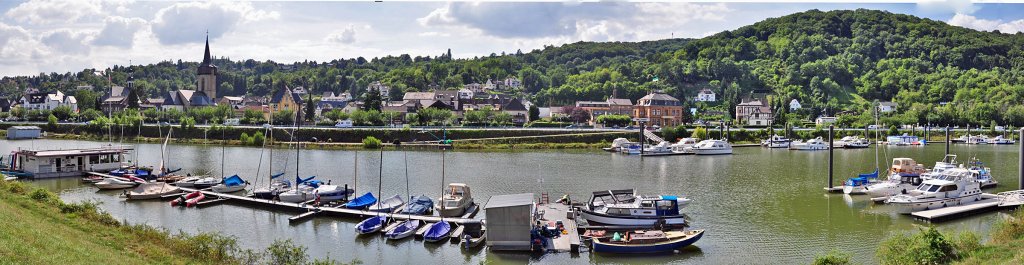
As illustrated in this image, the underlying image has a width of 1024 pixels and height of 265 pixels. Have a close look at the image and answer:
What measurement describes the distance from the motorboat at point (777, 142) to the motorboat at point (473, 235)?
50315mm

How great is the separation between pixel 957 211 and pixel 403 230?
2115 centimetres

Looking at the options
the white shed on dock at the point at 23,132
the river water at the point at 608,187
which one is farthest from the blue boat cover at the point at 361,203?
the white shed on dock at the point at 23,132

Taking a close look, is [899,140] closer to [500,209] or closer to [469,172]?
[469,172]

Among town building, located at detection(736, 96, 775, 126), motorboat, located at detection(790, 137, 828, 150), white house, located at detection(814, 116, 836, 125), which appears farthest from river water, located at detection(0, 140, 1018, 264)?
town building, located at detection(736, 96, 775, 126)

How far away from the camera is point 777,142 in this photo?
7088cm

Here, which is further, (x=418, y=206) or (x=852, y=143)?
(x=852, y=143)

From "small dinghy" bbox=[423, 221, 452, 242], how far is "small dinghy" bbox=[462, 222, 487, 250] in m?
0.58

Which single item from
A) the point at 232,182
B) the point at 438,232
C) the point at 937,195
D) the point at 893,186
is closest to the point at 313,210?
the point at 438,232

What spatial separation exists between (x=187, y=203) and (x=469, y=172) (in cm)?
1690

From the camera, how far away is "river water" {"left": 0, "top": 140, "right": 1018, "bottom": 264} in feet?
79.7

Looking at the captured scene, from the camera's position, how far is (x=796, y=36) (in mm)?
176625

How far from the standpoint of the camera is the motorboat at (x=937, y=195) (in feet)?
99.7

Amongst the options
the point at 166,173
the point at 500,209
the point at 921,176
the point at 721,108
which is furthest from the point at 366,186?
the point at 721,108

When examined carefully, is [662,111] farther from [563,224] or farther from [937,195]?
[563,224]
